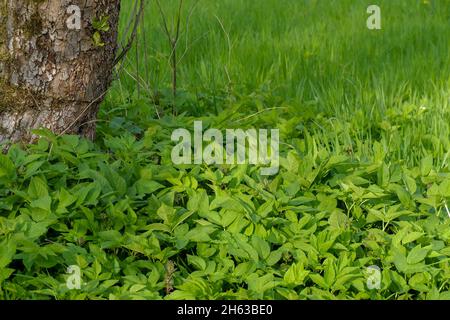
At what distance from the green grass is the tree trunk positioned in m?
0.18

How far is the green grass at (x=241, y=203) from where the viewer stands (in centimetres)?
264

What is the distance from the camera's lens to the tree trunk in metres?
3.24

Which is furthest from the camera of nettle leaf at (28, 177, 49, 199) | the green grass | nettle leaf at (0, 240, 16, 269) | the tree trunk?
the tree trunk

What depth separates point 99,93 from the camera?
349 cm

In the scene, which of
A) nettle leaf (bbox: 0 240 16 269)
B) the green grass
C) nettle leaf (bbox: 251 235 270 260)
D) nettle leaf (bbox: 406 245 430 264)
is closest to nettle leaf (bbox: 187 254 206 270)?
the green grass

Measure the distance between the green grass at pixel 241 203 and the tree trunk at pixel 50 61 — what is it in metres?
Answer: 0.18

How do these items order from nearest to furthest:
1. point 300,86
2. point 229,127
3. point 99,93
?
point 99,93 < point 229,127 < point 300,86

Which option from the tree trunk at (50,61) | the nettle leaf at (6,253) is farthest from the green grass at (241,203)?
the tree trunk at (50,61)

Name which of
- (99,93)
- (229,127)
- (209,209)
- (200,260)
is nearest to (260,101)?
(229,127)

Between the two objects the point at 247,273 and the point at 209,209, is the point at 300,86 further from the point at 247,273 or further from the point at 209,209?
the point at 247,273

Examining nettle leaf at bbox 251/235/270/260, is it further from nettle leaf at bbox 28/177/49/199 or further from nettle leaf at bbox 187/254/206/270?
nettle leaf at bbox 28/177/49/199

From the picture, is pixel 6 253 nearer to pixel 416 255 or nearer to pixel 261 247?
pixel 261 247

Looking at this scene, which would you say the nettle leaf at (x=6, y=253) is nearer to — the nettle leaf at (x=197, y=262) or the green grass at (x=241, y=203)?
the green grass at (x=241, y=203)
